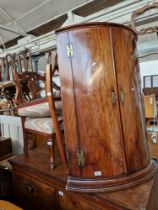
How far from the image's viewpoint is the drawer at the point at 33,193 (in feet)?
4.38

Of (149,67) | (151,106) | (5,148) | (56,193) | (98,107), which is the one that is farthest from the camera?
(149,67)

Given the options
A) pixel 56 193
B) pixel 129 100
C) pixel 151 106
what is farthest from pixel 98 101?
pixel 151 106

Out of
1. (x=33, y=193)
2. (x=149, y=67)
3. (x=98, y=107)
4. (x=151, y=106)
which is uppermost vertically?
(x=149, y=67)

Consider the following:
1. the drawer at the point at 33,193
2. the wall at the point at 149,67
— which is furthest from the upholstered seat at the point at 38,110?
the wall at the point at 149,67

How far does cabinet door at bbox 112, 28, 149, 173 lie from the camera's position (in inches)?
44.1

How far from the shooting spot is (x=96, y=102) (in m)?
1.10

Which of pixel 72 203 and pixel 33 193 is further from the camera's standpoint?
pixel 33 193

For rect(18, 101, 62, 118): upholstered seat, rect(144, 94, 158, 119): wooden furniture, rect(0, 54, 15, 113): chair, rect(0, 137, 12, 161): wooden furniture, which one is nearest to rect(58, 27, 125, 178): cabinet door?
rect(18, 101, 62, 118): upholstered seat

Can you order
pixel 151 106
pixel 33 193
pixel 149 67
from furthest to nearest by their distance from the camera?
1. pixel 149 67
2. pixel 151 106
3. pixel 33 193

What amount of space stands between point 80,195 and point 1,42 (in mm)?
3061

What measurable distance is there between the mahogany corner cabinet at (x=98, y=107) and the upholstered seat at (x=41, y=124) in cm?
33

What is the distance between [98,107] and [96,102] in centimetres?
3

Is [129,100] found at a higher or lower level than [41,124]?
higher

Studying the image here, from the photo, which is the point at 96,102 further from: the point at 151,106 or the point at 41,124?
the point at 151,106
